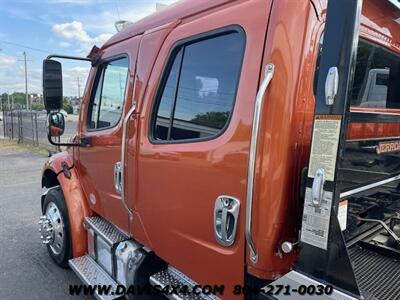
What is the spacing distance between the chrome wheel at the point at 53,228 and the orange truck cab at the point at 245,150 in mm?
616

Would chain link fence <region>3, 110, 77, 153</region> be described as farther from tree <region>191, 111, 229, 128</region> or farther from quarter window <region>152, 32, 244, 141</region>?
tree <region>191, 111, 229, 128</region>

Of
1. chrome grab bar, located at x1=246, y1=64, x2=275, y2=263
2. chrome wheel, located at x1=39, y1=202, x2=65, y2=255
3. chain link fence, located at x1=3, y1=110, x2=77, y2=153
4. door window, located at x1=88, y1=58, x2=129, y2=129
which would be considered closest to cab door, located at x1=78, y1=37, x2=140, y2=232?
door window, located at x1=88, y1=58, x2=129, y2=129

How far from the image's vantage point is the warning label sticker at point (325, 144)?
1.41 metres

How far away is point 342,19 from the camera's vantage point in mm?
1405

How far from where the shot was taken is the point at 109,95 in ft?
10.6

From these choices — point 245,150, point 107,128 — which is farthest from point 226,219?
point 107,128

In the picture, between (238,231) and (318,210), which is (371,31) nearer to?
(318,210)

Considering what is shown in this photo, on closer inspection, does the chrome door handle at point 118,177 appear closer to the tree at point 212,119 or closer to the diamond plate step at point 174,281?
the diamond plate step at point 174,281

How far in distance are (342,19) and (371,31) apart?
81cm

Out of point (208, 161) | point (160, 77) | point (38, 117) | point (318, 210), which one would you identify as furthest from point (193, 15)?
point (38, 117)

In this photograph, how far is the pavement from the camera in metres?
3.63

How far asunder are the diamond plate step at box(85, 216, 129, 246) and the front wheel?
402 mm

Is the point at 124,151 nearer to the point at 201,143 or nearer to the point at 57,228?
A: the point at 201,143

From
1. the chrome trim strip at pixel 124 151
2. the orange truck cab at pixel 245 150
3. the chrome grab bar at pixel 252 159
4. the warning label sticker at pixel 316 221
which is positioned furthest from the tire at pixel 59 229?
the warning label sticker at pixel 316 221
